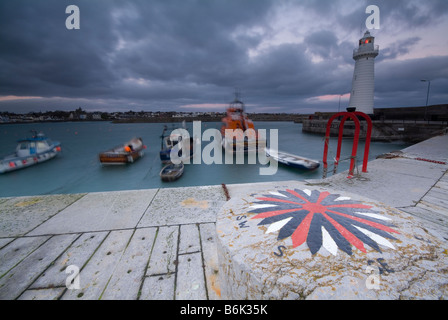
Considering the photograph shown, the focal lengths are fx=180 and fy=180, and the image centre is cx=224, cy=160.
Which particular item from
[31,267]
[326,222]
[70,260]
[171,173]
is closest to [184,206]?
[70,260]

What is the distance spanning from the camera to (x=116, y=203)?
14.7 ft

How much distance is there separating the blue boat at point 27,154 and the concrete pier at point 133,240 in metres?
23.7

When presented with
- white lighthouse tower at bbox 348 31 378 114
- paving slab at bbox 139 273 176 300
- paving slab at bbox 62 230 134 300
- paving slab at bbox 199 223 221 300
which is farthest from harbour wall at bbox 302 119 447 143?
paving slab at bbox 62 230 134 300

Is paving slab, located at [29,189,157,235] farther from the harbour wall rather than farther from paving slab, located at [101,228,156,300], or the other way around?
the harbour wall

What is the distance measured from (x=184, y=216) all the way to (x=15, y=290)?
240cm

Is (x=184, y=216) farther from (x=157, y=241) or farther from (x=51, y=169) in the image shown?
(x=51, y=169)

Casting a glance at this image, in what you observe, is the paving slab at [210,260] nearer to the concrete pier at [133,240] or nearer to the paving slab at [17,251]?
the concrete pier at [133,240]

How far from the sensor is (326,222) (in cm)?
211

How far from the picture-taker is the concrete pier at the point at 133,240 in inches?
85.0

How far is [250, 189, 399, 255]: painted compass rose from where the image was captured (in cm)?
182

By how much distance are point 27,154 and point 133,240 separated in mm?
29063

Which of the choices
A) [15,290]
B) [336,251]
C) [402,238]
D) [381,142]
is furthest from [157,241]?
[381,142]

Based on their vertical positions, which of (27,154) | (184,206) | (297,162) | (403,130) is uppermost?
(403,130)

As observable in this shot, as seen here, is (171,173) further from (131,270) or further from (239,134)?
(131,270)
